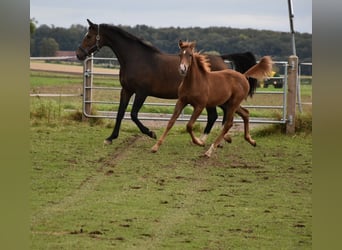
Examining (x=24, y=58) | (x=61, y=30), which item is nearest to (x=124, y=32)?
(x=24, y=58)

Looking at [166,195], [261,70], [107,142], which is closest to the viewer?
[166,195]

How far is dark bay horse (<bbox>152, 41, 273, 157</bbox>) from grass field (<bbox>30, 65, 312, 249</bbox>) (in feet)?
1.68

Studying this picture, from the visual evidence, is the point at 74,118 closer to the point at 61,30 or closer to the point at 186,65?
the point at 186,65

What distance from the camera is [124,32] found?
9922 millimetres

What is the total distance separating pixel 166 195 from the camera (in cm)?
562

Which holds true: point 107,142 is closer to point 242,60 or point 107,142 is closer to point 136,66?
point 136,66

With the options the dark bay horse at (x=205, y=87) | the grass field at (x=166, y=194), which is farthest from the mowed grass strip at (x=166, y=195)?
the dark bay horse at (x=205, y=87)

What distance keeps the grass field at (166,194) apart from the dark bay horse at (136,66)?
0.69 metres

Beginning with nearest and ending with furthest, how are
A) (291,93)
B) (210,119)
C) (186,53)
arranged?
1. (186,53)
2. (210,119)
3. (291,93)

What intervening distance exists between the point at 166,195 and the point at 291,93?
636 centimetres

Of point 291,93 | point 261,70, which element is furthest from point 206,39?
point 261,70

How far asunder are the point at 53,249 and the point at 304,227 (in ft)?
6.00

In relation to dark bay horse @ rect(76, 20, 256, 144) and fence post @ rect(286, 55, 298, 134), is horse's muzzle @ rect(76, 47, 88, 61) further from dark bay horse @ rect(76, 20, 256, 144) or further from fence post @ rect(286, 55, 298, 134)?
fence post @ rect(286, 55, 298, 134)

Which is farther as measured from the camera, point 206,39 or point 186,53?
point 206,39
